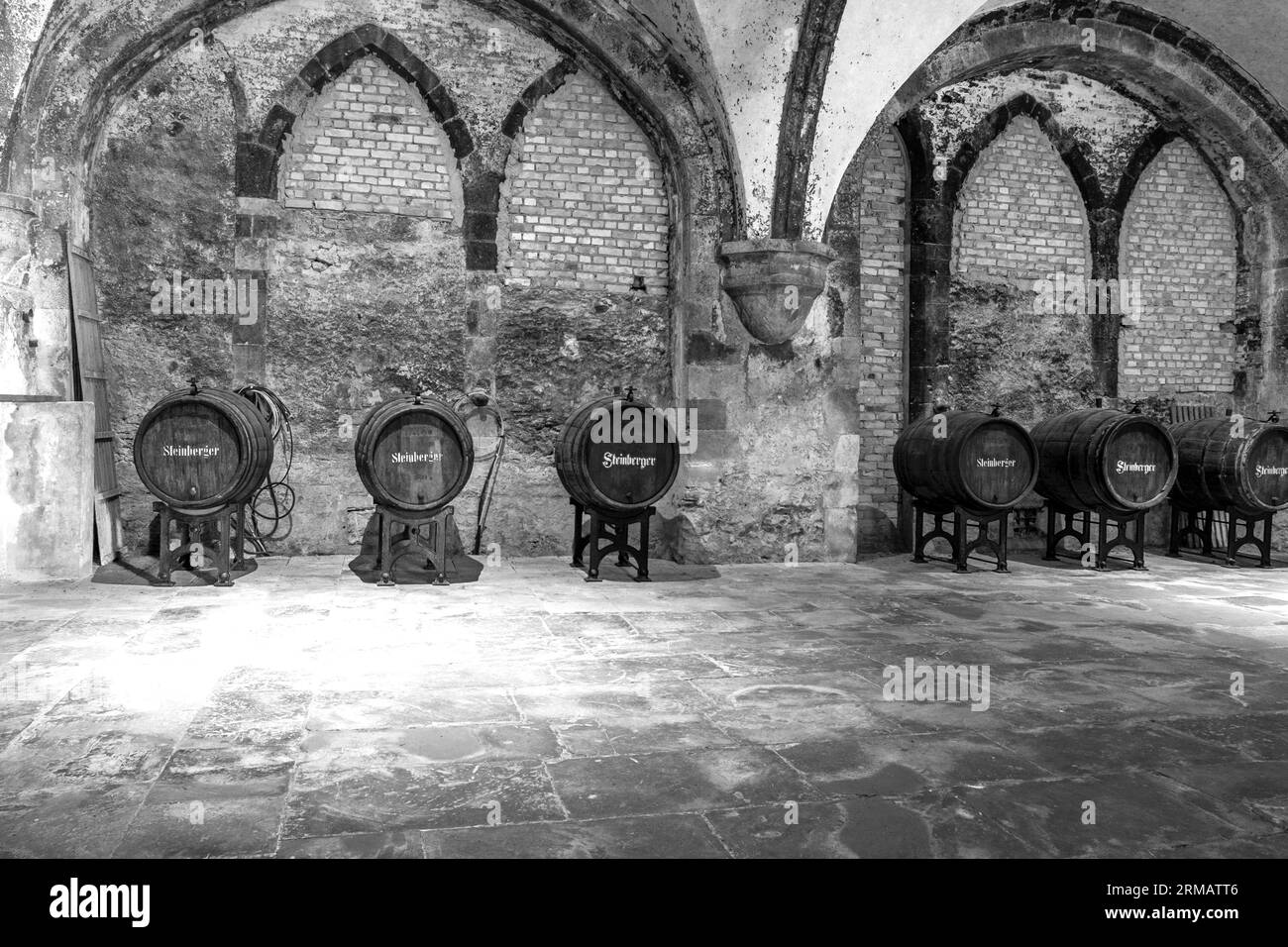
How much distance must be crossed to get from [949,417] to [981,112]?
2.97 m

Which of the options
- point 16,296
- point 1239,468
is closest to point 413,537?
point 16,296

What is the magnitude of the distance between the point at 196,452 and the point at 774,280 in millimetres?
4126

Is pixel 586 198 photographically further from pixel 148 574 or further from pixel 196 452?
pixel 148 574

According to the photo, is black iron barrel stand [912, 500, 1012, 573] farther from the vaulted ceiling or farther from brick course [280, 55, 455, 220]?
brick course [280, 55, 455, 220]

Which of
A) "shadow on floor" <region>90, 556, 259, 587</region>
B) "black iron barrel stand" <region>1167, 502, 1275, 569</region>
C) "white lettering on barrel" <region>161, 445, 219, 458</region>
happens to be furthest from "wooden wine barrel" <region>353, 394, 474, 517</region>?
"black iron barrel stand" <region>1167, 502, 1275, 569</region>

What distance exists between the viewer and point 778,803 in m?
2.79

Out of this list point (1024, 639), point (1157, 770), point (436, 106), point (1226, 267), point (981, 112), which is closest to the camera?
point (1157, 770)

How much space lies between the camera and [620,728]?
3469 millimetres

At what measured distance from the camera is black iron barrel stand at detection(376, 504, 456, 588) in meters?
6.50

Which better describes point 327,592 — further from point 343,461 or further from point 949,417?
point 949,417

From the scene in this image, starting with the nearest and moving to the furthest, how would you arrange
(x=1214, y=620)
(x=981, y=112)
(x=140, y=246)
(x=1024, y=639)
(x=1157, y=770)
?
(x=1157, y=770)
(x=1024, y=639)
(x=1214, y=620)
(x=140, y=246)
(x=981, y=112)

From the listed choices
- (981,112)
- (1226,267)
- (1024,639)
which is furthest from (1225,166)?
(1024,639)

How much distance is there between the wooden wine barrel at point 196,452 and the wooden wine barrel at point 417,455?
0.70 meters

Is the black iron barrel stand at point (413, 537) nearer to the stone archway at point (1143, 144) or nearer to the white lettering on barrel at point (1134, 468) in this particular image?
the stone archway at point (1143, 144)
